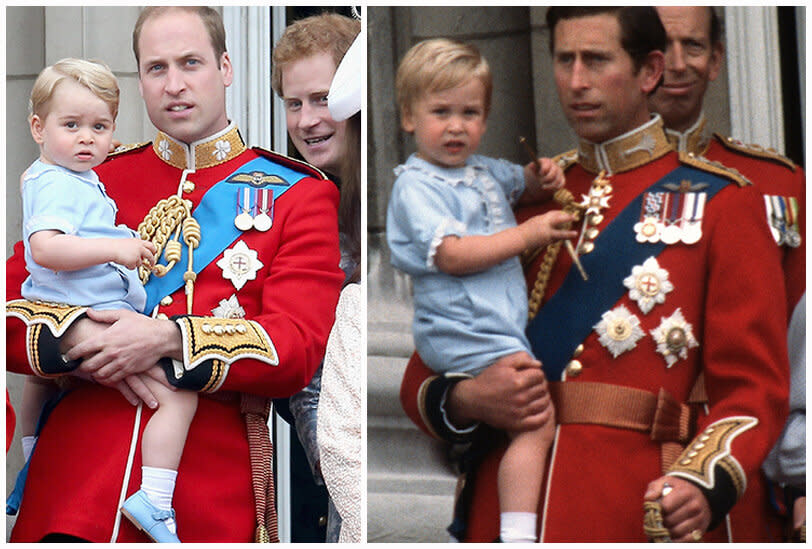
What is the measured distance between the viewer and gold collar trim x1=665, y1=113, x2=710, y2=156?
431 centimetres

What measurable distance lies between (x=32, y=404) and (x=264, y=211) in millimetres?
839

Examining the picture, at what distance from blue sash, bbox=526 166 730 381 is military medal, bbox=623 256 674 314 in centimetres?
2

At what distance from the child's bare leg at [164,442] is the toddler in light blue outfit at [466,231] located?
2.18ft

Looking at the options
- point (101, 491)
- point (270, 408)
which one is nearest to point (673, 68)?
point (270, 408)

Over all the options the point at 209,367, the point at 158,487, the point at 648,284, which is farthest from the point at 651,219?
the point at 158,487

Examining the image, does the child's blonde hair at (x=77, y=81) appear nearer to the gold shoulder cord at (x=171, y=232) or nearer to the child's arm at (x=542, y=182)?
the gold shoulder cord at (x=171, y=232)

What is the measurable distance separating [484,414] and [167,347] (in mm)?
856

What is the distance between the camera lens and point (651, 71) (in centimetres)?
430

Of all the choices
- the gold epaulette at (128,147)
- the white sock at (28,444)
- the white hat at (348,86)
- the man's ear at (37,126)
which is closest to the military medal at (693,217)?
the white hat at (348,86)

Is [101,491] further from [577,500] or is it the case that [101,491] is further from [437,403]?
[577,500]

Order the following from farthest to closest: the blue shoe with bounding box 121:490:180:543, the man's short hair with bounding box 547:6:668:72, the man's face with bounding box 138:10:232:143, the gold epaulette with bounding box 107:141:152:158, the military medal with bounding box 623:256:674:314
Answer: the gold epaulette with bounding box 107:141:152:158, the man's face with bounding box 138:10:232:143, the man's short hair with bounding box 547:6:668:72, the military medal with bounding box 623:256:674:314, the blue shoe with bounding box 121:490:180:543

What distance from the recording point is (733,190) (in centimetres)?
426

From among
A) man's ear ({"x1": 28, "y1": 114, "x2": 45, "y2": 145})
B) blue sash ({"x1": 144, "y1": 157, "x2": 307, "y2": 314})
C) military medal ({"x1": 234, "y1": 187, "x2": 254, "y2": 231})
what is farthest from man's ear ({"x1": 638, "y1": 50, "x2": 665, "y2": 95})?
man's ear ({"x1": 28, "y1": 114, "x2": 45, "y2": 145})

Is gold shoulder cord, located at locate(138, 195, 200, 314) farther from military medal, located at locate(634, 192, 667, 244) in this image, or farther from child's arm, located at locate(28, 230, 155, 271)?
military medal, located at locate(634, 192, 667, 244)
